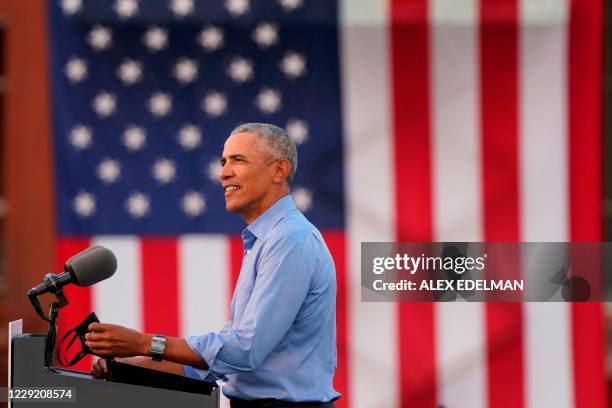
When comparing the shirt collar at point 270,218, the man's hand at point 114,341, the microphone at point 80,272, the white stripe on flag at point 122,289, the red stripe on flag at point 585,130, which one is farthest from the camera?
the white stripe on flag at point 122,289

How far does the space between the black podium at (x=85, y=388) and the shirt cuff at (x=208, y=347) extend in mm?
65

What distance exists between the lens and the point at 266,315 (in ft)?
6.40

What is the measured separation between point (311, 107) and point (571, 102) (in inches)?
41.0

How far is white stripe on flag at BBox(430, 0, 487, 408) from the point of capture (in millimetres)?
3598

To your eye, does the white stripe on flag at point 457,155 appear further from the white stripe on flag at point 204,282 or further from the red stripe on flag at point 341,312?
the white stripe on flag at point 204,282

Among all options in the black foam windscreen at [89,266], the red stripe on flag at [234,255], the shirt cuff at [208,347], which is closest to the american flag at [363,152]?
the red stripe on flag at [234,255]

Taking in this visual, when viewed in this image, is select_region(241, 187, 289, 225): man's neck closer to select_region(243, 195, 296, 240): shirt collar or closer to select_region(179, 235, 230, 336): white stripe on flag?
select_region(243, 195, 296, 240): shirt collar

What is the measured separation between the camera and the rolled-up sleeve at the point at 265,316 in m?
1.94

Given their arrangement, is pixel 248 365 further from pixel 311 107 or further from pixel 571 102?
pixel 571 102

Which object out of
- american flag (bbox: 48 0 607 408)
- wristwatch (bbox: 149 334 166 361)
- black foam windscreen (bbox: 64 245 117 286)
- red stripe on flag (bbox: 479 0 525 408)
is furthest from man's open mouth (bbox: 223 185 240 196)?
red stripe on flag (bbox: 479 0 525 408)

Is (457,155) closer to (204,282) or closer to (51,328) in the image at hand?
(204,282)

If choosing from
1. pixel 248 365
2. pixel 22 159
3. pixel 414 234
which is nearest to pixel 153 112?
pixel 22 159

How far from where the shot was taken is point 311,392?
6.92 feet

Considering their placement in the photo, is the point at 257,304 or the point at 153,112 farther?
the point at 153,112
